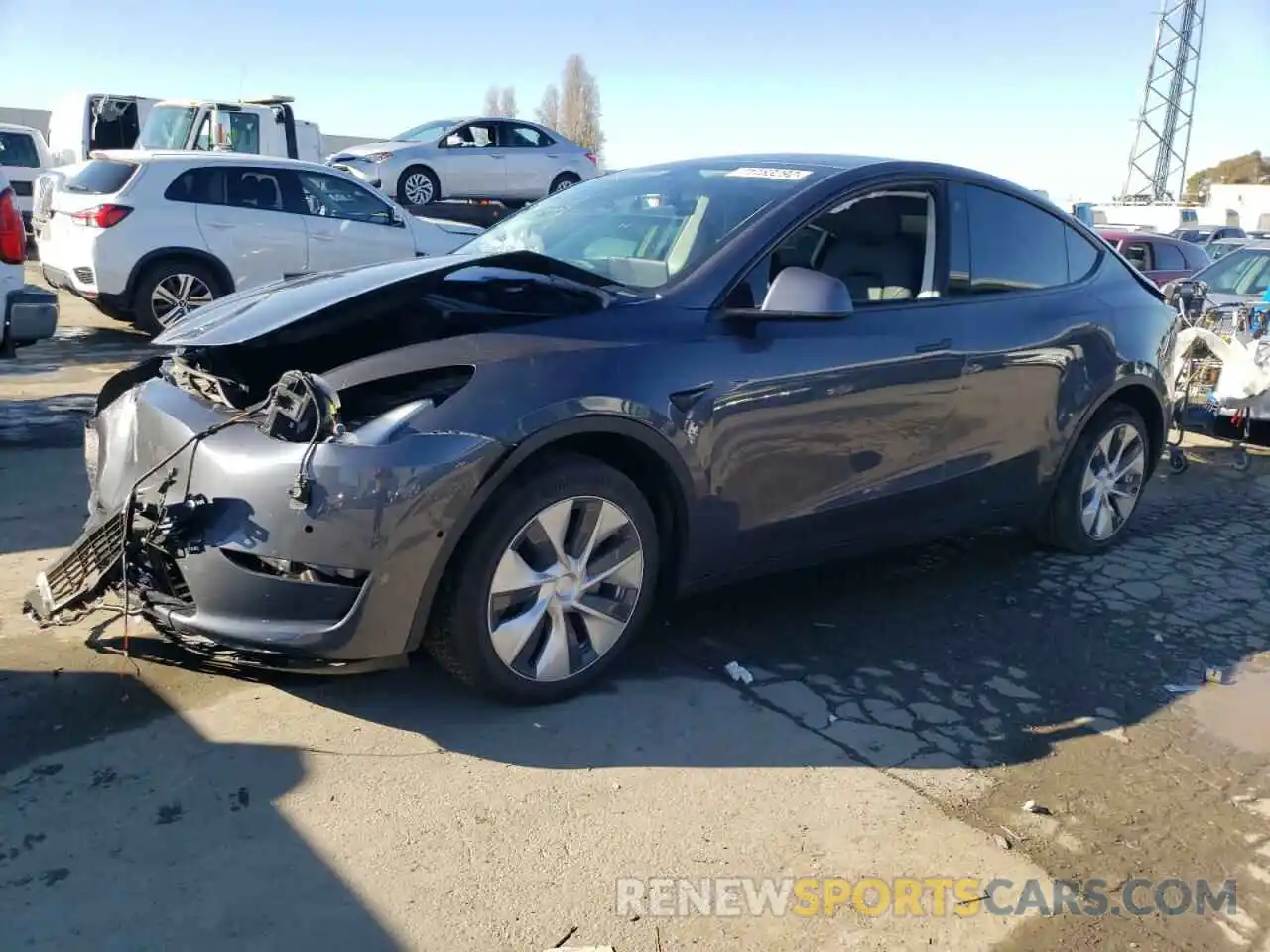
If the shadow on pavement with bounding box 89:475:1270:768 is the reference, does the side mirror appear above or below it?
above

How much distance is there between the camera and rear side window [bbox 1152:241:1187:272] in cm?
1445

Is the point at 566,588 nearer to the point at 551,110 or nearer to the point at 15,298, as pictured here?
the point at 15,298

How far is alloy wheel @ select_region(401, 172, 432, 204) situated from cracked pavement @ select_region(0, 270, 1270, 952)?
508 inches

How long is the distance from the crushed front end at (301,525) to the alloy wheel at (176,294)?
294 inches

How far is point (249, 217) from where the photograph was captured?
10.4 metres

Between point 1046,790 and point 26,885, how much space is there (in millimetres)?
2732

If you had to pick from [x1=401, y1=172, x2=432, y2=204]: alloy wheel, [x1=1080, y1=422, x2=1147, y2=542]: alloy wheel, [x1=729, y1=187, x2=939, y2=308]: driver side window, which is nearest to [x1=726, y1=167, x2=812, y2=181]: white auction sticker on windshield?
[x1=729, y1=187, x2=939, y2=308]: driver side window

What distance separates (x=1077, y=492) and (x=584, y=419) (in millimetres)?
2899

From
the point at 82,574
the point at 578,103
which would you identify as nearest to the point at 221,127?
the point at 82,574

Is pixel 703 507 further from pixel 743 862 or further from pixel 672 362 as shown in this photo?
pixel 743 862

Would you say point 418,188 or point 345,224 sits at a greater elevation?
point 418,188

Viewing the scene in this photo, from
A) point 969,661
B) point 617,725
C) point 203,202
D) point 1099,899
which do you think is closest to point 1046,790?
point 1099,899

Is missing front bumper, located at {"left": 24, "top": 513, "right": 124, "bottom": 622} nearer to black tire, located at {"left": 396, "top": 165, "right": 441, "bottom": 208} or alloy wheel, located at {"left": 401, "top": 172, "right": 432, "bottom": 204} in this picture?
black tire, located at {"left": 396, "top": 165, "right": 441, "bottom": 208}

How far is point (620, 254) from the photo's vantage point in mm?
4086
